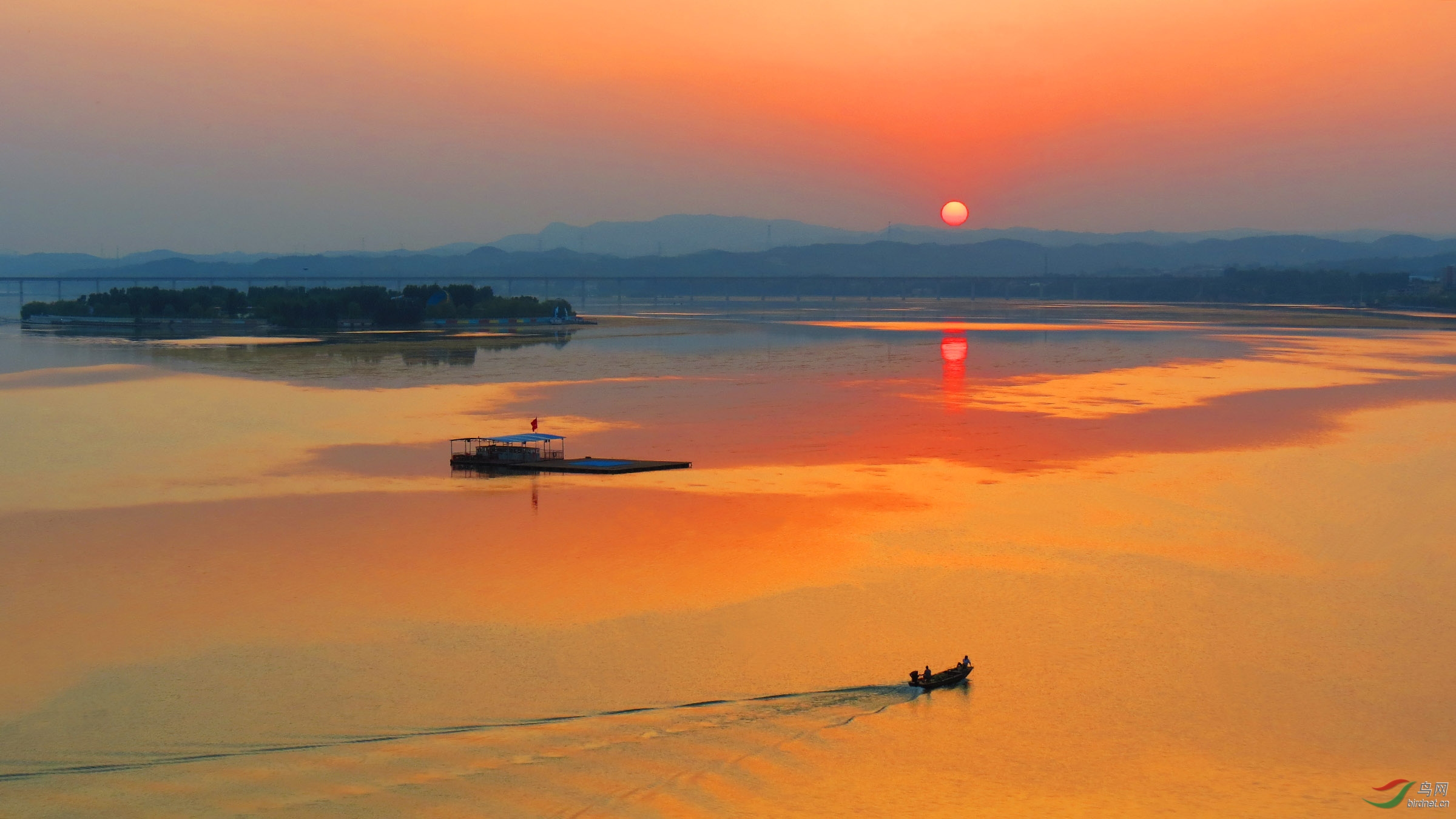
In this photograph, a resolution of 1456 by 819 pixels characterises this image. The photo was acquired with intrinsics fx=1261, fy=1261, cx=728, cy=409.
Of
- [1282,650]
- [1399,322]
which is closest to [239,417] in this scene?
[1282,650]

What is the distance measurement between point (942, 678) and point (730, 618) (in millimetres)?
4731

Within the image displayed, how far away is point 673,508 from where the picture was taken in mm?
31875

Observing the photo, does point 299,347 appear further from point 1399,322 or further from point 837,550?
point 1399,322

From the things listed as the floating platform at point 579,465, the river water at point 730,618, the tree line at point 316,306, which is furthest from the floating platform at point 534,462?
the tree line at point 316,306

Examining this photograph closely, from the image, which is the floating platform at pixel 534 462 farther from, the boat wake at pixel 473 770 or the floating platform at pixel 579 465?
the boat wake at pixel 473 770

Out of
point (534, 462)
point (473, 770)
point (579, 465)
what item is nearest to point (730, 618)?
point (473, 770)

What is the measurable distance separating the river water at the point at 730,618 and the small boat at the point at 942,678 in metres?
0.25

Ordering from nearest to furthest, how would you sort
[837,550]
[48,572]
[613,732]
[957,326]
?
1. [613,732]
2. [48,572]
3. [837,550]
4. [957,326]

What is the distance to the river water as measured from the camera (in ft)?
53.2

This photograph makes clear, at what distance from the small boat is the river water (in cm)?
25

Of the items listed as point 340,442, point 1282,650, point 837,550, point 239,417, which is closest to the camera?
point 1282,650

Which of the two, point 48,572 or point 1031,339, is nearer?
point 48,572

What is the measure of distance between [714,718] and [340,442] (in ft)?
94.5

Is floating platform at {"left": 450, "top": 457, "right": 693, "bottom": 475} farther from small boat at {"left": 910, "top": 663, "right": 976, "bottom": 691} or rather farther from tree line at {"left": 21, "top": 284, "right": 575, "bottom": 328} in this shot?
tree line at {"left": 21, "top": 284, "right": 575, "bottom": 328}
